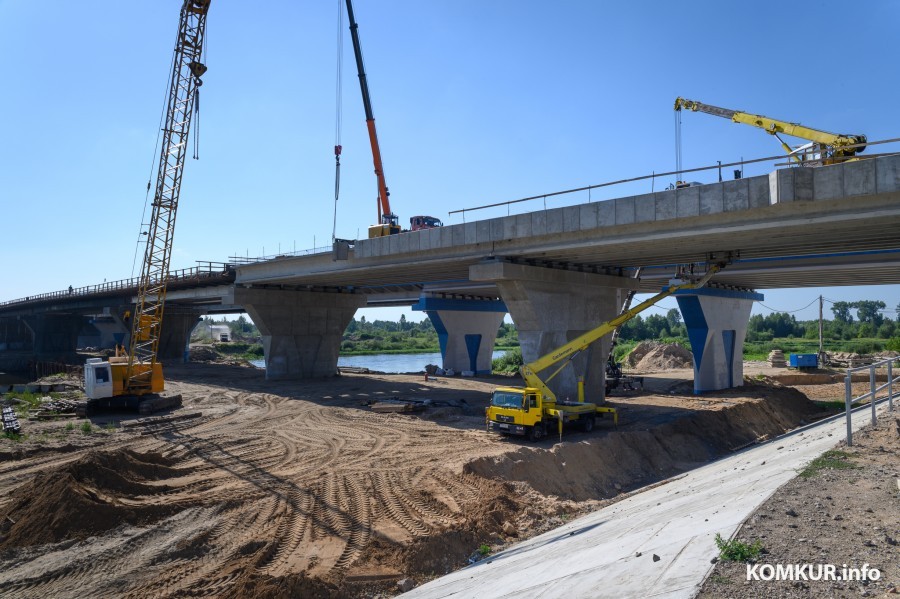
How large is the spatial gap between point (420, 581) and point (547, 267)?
647 inches

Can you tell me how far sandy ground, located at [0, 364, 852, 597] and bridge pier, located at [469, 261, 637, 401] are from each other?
2782 mm

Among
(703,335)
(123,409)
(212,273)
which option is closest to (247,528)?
(123,409)

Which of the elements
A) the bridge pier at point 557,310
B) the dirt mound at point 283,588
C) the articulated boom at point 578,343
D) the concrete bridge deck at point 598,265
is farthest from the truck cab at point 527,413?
the dirt mound at point 283,588

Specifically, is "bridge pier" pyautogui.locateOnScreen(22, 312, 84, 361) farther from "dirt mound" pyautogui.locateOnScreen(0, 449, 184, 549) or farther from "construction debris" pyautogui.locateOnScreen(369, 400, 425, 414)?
"dirt mound" pyautogui.locateOnScreen(0, 449, 184, 549)

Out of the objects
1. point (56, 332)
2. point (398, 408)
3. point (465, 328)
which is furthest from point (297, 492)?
point (56, 332)

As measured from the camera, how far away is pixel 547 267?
82.6 ft

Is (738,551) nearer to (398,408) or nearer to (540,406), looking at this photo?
(540,406)

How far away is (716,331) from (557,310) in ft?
48.1

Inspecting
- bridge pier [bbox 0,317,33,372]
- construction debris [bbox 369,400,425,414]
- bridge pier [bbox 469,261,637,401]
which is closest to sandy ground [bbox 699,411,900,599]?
bridge pier [bbox 469,261,637,401]

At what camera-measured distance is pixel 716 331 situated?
35.1 meters

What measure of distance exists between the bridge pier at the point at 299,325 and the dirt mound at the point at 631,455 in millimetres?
27147

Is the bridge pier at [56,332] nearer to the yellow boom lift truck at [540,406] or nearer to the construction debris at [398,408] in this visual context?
the construction debris at [398,408]

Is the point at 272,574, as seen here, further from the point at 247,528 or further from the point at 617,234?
the point at 617,234

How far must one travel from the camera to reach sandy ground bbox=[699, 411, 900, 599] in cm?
604
